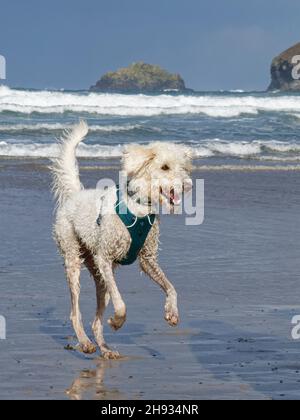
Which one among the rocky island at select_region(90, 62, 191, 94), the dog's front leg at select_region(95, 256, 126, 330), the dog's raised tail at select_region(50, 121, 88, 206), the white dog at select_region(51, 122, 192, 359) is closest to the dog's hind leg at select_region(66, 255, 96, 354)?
the white dog at select_region(51, 122, 192, 359)

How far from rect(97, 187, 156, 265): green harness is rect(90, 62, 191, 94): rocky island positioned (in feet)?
278

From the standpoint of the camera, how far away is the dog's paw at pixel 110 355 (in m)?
6.36

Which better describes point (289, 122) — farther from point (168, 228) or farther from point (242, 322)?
point (242, 322)

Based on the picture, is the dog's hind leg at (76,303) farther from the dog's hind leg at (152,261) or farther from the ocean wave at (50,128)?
the ocean wave at (50,128)

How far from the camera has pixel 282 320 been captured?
7227mm

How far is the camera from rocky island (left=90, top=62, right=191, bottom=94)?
93894 millimetres

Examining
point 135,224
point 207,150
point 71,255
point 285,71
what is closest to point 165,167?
point 135,224

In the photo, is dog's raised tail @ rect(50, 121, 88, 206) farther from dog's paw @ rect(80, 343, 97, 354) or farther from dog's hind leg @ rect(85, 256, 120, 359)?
dog's paw @ rect(80, 343, 97, 354)

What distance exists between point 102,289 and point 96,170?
11.4m

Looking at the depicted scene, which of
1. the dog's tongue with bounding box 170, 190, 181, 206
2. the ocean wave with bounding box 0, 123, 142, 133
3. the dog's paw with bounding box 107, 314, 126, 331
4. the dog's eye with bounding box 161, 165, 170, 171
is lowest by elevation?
the dog's paw with bounding box 107, 314, 126, 331

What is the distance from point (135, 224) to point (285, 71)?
90548mm
